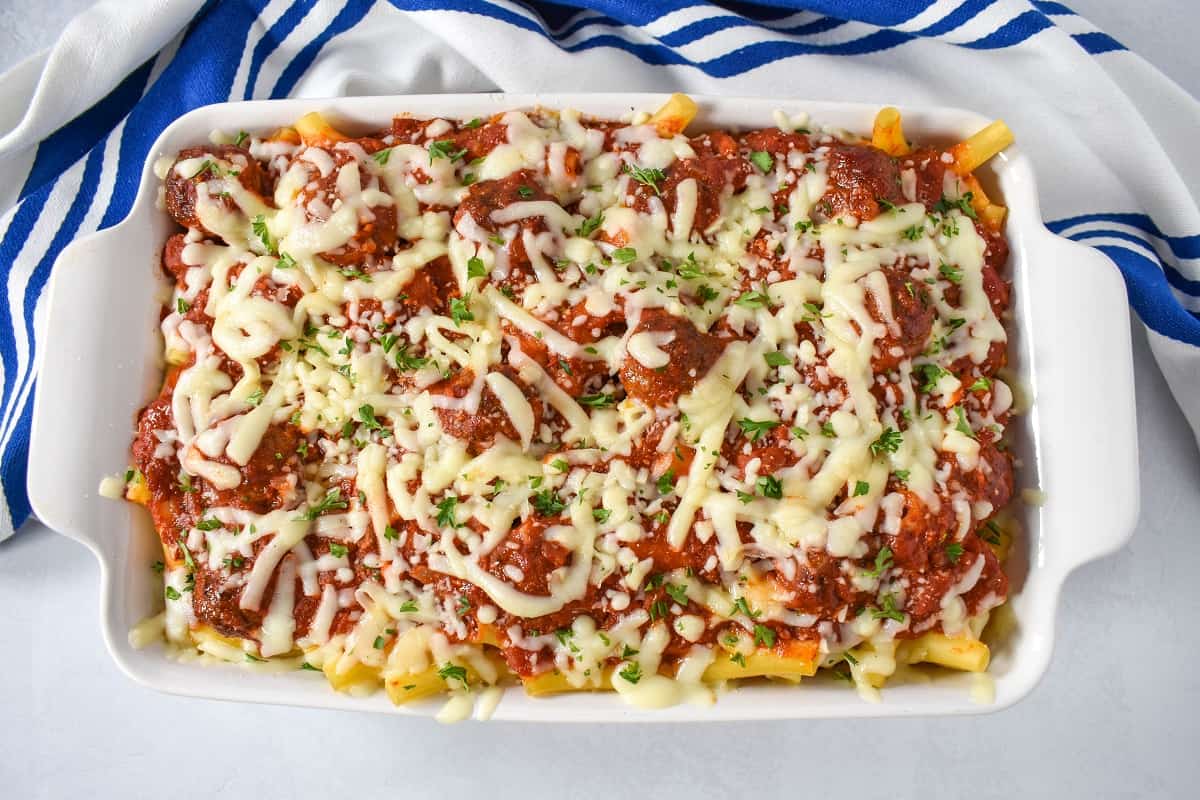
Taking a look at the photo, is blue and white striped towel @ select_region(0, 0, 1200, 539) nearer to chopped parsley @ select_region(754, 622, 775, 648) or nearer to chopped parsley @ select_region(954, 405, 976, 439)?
chopped parsley @ select_region(954, 405, 976, 439)

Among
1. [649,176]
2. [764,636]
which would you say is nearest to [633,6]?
[649,176]

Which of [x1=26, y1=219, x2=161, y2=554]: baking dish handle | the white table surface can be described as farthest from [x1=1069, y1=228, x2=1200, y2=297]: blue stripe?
[x1=26, y1=219, x2=161, y2=554]: baking dish handle

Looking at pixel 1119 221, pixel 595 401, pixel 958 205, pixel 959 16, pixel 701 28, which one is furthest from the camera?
pixel 1119 221

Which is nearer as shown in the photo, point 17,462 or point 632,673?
point 632,673

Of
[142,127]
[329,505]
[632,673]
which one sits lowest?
[632,673]

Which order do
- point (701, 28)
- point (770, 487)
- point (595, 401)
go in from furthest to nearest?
point (701, 28) < point (595, 401) < point (770, 487)

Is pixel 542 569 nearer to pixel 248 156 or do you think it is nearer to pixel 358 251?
pixel 358 251

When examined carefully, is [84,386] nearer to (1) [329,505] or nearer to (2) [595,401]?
(1) [329,505]
